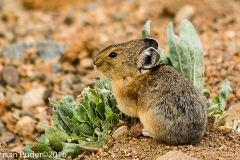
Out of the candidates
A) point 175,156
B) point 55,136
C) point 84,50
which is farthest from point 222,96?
point 84,50

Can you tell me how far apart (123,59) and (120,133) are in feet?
3.47

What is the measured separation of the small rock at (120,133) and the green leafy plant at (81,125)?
0.08 metres

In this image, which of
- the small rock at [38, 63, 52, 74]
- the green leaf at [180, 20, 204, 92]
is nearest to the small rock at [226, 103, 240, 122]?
the green leaf at [180, 20, 204, 92]

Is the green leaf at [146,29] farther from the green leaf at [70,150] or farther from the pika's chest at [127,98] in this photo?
the green leaf at [70,150]

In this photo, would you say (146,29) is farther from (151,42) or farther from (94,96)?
(94,96)

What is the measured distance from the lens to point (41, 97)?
11.0m

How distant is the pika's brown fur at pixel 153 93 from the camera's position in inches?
277

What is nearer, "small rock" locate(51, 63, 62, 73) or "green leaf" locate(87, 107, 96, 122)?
"green leaf" locate(87, 107, 96, 122)

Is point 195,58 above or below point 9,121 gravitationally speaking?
above

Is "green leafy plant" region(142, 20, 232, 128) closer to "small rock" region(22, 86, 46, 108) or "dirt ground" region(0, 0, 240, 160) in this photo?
"dirt ground" region(0, 0, 240, 160)

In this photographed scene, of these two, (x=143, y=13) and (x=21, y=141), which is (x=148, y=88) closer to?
(x=21, y=141)

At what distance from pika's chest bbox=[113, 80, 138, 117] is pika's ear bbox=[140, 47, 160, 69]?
0.35 metres

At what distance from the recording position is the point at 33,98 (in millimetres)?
10922

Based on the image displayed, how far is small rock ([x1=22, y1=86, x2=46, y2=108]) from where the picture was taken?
10805mm
